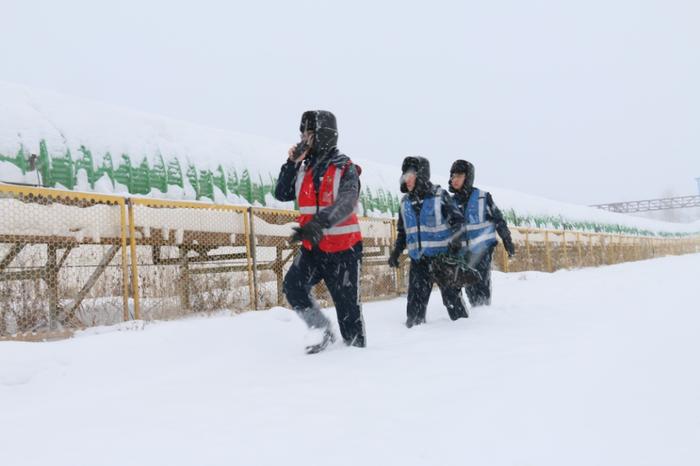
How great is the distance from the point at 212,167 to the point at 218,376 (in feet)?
19.9

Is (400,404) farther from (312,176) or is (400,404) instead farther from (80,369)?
(80,369)

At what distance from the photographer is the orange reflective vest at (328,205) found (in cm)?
394

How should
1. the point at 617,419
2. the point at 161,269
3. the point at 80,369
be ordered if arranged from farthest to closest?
the point at 161,269
the point at 80,369
the point at 617,419

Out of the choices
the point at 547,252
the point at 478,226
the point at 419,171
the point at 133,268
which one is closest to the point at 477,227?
the point at 478,226

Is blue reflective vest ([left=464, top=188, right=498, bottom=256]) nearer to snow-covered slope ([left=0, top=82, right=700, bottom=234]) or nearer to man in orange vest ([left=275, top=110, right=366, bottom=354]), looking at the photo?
man in orange vest ([left=275, top=110, right=366, bottom=354])

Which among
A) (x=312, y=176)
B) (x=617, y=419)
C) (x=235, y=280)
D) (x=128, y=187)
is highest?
(x=128, y=187)

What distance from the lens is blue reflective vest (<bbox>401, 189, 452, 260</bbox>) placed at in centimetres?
559

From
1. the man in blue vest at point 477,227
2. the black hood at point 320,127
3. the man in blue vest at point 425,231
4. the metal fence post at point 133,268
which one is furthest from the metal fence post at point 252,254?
the black hood at point 320,127

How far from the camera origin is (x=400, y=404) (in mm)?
2576

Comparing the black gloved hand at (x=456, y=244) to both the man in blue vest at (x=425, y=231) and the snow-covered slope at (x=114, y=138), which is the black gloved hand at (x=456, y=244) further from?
the snow-covered slope at (x=114, y=138)

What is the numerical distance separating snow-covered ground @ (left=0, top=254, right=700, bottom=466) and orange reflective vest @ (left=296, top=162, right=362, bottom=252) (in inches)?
32.0

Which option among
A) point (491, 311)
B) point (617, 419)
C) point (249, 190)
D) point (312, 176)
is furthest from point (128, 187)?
point (617, 419)

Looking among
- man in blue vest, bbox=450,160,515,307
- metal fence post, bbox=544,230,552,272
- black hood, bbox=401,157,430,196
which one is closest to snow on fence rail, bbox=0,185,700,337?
black hood, bbox=401,157,430,196

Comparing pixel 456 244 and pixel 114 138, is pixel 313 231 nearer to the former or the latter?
pixel 456 244
